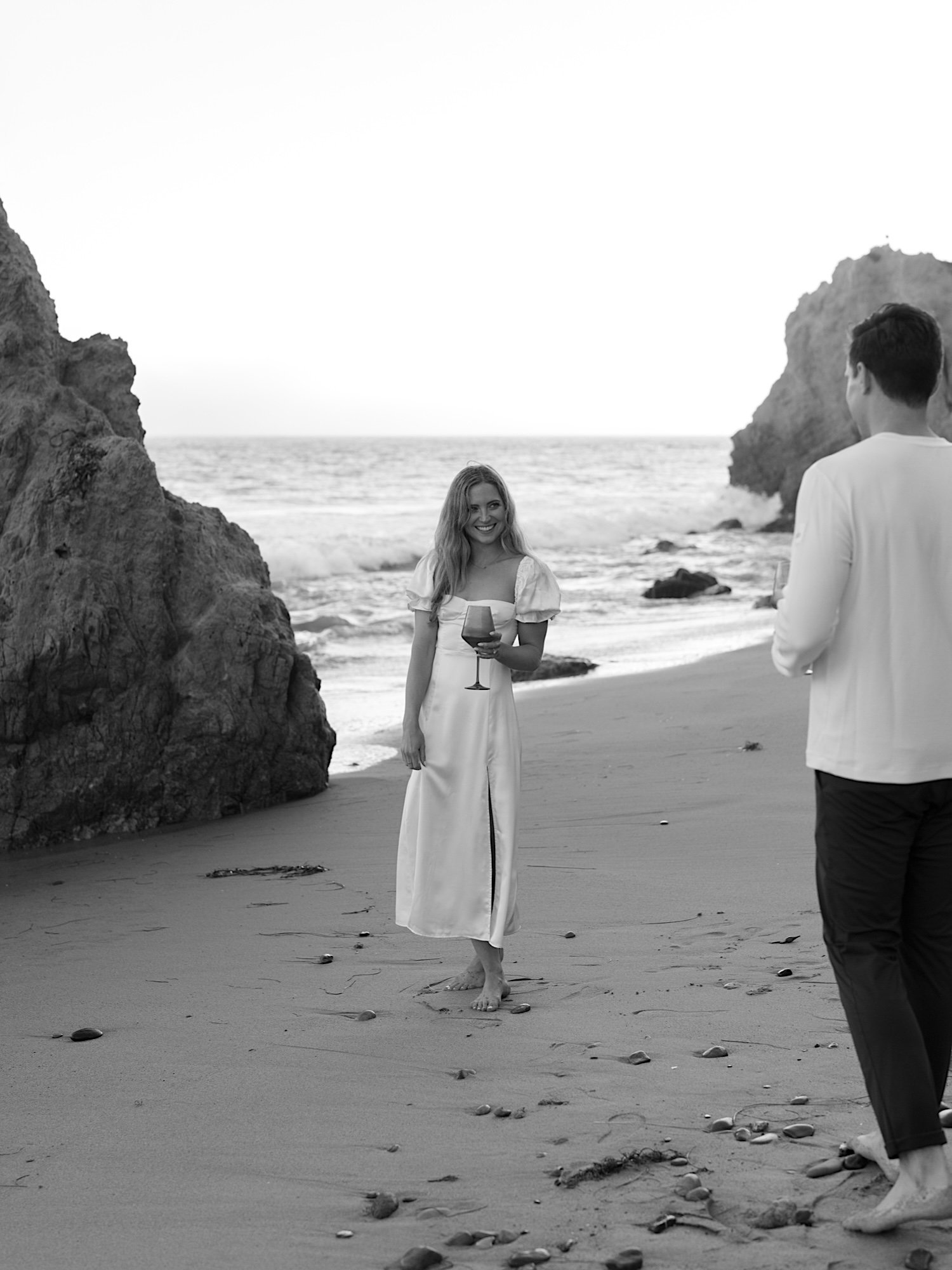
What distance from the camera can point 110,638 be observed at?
25.4 feet

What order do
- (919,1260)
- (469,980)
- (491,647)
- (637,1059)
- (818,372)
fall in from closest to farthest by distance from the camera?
(919,1260), (637,1059), (491,647), (469,980), (818,372)

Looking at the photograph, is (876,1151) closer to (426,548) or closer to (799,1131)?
(799,1131)

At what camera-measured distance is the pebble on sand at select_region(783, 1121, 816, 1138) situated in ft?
11.5

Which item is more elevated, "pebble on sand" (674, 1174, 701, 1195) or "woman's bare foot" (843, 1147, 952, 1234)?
"woman's bare foot" (843, 1147, 952, 1234)

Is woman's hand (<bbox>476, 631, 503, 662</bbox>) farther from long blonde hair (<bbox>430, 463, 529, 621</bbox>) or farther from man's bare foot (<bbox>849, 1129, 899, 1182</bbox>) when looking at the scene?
man's bare foot (<bbox>849, 1129, 899, 1182</bbox>)

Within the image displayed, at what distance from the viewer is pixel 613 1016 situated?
14.9 feet

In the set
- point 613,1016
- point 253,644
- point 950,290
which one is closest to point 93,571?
point 253,644

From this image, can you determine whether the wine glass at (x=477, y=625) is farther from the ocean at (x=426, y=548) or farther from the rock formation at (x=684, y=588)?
the rock formation at (x=684, y=588)

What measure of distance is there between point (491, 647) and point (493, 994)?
1.29 metres

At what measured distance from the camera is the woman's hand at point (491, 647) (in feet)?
16.0

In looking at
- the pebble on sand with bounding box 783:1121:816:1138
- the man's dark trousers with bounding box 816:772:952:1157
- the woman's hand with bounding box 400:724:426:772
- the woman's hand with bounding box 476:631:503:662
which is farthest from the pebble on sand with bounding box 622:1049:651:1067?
the woman's hand with bounding box 476:631:503:662

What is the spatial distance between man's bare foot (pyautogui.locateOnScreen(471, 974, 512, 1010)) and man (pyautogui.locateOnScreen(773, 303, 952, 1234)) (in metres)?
1.90

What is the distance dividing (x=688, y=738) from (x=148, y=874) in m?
4.36

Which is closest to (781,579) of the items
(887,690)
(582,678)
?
(887,690)
